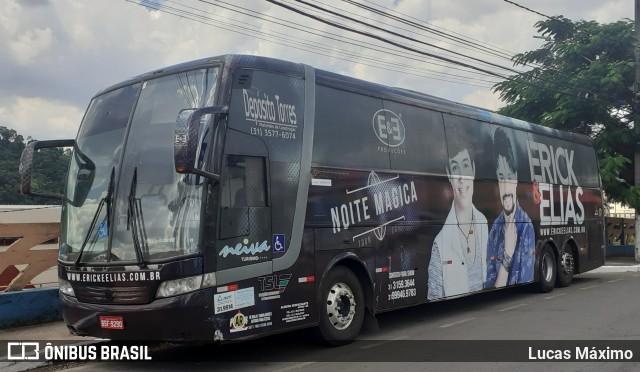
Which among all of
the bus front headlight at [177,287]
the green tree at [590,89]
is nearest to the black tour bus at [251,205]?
the bus front headlight at [177,287]

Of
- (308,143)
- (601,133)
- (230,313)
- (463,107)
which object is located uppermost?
(601,133)

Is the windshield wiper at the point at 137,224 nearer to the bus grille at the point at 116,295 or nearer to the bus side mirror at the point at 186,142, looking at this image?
the bus grille at the point at 116,295

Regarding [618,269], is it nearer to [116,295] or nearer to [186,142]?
[116,295]

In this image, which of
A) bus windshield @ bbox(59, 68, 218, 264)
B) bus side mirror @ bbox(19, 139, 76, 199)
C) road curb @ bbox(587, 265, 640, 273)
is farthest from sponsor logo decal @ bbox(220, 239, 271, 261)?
road curb @ bbox(587, 265, 640, 273)

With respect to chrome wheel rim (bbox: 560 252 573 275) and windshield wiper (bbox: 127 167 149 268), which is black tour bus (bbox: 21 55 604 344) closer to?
windshield wiper (bbox: 127 167 149 268)

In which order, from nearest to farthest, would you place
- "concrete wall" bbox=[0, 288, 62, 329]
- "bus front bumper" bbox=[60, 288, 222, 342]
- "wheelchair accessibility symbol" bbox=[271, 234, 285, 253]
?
"bus front bumper" bbox=[60, 288, 222, 342] → "wheelchair accessibility symbol" bbox=[271, 234, 285, 253] → "concrete wall" bbox=[0, 288, 62, 329]

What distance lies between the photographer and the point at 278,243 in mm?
7324

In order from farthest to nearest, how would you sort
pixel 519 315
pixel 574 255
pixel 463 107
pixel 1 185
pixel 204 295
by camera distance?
pixel 1 185 → pixel 574 255 → pixel 463 107 → pixel 519 315 → pixel 204 295

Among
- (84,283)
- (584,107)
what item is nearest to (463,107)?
(84,283)

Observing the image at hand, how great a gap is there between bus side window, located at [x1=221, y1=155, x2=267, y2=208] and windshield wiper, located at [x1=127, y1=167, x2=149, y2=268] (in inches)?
35.3

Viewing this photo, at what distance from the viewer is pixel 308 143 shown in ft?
26.0

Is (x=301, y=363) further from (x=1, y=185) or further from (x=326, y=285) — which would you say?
(x=1, y=185)

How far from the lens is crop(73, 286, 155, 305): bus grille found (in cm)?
648

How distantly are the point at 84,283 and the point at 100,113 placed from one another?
2187 mm
